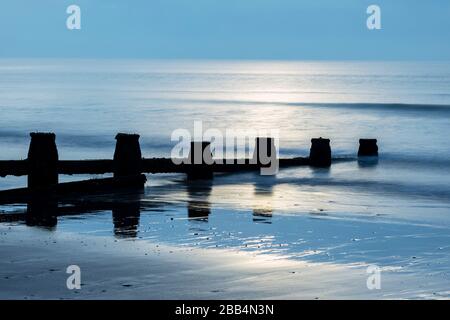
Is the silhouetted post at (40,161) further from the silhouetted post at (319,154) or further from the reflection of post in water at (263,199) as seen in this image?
the silhouetted post at (319,154)

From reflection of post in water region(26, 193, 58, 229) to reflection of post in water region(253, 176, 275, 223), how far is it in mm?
3129

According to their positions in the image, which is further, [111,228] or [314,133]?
[314,133]

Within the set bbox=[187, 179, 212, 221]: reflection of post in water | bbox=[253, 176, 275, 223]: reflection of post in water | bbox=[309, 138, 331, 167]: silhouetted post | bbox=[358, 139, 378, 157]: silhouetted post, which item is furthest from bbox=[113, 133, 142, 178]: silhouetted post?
bbox=[358, 139, 378, 157]: silhouetted post

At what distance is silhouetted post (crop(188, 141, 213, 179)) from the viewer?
2005 cm

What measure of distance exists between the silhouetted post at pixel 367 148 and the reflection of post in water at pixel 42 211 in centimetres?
1311

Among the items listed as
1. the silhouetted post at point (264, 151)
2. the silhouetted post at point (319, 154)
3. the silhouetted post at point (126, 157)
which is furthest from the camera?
the silhouetted post at point (319, 154)

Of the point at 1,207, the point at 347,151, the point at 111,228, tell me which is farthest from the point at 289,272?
the point at 347,151

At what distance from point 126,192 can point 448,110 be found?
7696cm

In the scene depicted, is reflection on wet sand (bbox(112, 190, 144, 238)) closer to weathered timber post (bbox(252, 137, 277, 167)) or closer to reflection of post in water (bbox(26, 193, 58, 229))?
reflection of post in water (bbox(26, 193, 58, 229))

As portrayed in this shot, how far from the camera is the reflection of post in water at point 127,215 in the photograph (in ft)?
46.0

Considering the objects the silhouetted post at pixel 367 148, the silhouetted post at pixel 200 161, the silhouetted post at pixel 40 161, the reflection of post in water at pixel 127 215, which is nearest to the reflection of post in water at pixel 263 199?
the silhouetted post at pixel 200 161
